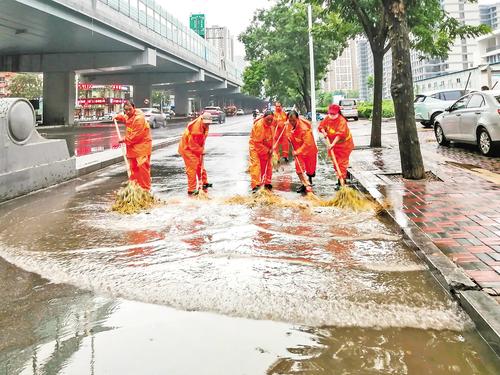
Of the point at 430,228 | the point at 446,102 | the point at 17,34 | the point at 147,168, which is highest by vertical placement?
the point at 17,34

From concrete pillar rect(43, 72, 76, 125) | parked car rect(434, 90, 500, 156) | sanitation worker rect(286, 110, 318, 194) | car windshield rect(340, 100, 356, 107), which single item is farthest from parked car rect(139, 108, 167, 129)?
sanitation worker rect(286, 110, 318, 194)

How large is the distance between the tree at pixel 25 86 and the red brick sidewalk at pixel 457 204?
67.0m

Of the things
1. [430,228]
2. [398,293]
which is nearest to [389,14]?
[430,228]

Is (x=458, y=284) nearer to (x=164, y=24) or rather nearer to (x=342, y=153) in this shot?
(x=342, y=153)

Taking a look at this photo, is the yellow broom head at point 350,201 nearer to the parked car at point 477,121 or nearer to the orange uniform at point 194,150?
the orange uniform at point 194,150

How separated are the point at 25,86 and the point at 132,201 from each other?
228 ft

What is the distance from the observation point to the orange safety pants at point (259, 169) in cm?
754

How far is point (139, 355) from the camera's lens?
253 cm

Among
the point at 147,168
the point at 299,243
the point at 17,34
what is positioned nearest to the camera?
the point at 299,243

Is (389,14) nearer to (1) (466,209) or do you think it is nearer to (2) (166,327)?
(1) (466,209)

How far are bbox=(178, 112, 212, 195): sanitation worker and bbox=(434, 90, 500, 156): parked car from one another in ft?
20.7

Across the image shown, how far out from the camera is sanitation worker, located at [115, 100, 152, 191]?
7316 mm

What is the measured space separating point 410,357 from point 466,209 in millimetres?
3578

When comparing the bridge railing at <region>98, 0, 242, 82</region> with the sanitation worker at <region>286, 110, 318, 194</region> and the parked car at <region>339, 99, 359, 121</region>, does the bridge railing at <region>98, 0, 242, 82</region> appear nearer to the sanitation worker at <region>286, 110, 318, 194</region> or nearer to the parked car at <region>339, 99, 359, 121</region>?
the parked car at <region>339, 99, 359, 121</region>
